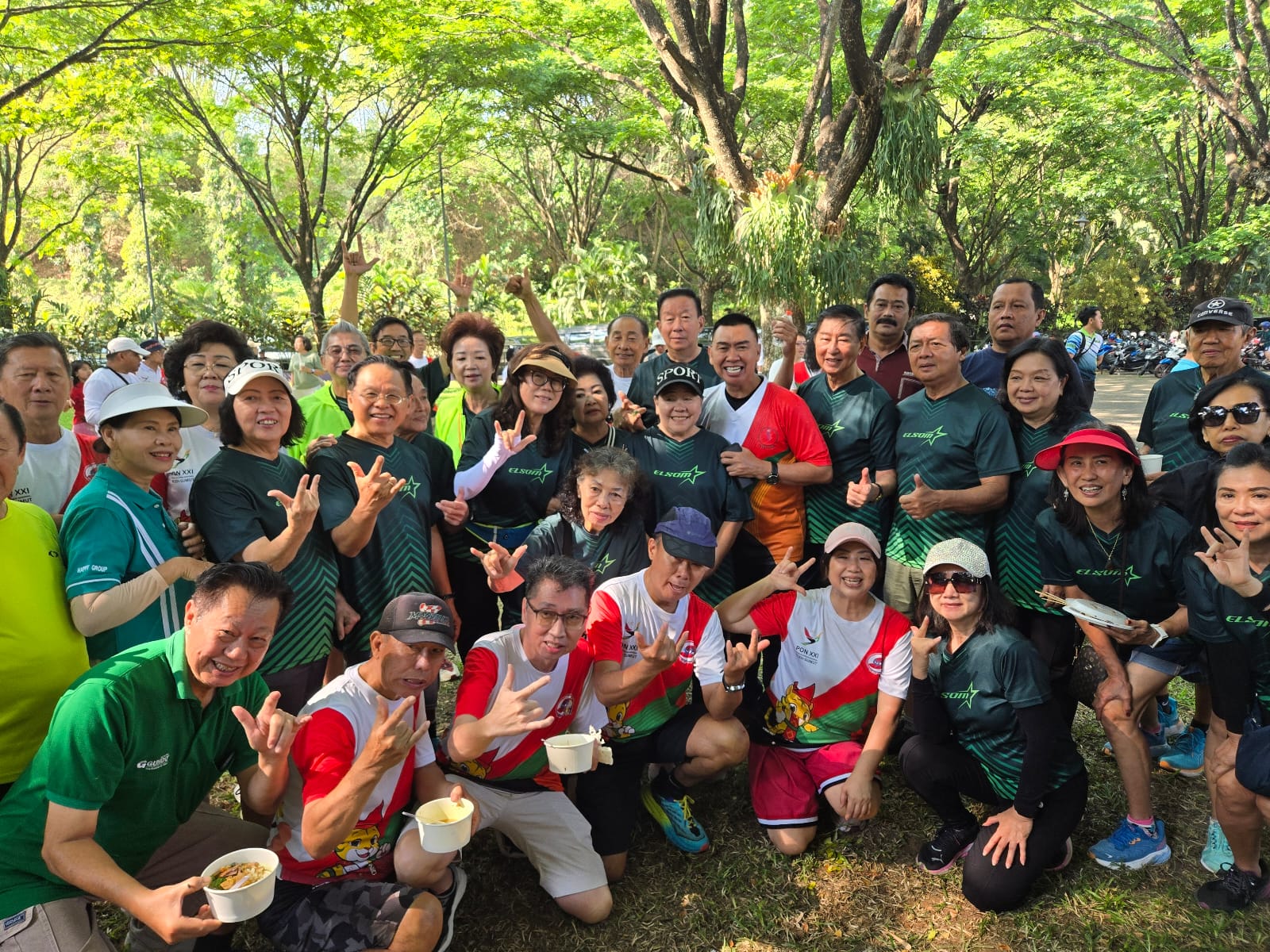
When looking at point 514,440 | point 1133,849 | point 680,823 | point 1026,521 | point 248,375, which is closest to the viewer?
point 248,375

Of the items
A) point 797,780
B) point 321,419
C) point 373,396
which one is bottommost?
point 797,780

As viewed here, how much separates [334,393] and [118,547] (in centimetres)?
246

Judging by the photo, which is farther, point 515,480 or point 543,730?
point 515,480

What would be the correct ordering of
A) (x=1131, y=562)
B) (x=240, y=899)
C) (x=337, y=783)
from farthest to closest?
(x=1131, y=562) < (x=337, y=783) < (x=240, y=899)

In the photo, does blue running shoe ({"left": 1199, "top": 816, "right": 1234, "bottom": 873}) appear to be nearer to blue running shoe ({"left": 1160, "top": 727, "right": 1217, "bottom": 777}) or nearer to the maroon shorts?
blue running shoe ({"left": 1160, "top": 727, "right": 1217, "bottom": 777})

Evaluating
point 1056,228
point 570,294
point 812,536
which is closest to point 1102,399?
point 1056,228

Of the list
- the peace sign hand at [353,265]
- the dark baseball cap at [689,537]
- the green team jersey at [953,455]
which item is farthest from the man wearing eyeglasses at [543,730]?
the peace sign hand at [353,265]

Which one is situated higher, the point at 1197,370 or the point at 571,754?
the point at 1197,370

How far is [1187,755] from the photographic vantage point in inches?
181

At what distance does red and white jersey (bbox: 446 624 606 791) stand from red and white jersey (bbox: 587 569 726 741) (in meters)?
0.17

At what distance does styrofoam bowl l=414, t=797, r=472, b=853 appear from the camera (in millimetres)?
2713

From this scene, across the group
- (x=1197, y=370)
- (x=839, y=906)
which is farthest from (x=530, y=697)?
(x=1197, y=370)

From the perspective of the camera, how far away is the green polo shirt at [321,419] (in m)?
5.00

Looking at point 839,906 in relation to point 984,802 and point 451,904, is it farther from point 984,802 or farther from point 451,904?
point 451,904
